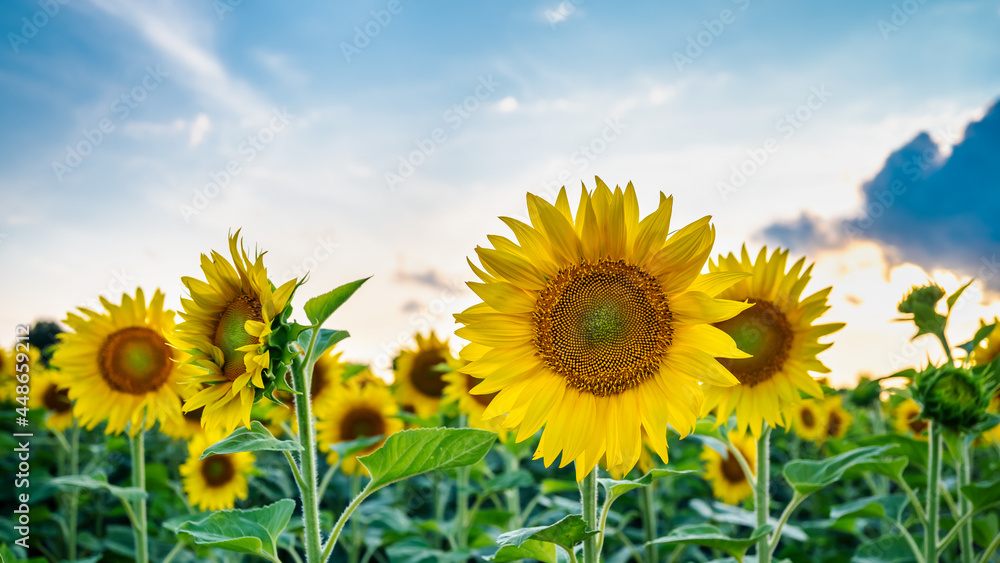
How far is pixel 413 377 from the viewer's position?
5.56 metres

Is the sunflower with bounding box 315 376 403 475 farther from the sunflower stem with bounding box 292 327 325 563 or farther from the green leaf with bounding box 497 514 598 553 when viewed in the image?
the green leaf with bounding box 497 514 598 553

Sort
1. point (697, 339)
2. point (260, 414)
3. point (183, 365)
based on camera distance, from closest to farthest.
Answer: point (697, 339), point (183, 365), point (260, 414)

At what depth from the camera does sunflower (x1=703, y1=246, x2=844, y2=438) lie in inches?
105

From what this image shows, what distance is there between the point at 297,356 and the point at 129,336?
7.76 ft

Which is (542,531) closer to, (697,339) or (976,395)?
(697,339)

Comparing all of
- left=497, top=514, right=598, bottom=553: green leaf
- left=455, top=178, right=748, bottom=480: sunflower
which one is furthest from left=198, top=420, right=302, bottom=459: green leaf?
left=497, top=514, right=598, bottom=553: green leaf

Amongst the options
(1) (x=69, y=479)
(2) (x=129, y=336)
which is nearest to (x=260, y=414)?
(2) (x=129, y=336)

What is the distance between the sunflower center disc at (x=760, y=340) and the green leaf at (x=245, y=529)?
5.42 feet

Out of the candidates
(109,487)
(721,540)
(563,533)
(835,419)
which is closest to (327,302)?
(563,533)

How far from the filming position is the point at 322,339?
2.15 metres

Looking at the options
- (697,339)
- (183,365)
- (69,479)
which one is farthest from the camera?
(69,479)

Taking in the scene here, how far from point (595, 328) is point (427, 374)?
3648 mm

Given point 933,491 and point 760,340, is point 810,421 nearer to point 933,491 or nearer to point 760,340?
point 933,491

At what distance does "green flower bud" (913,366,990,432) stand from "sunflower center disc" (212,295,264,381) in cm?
245
